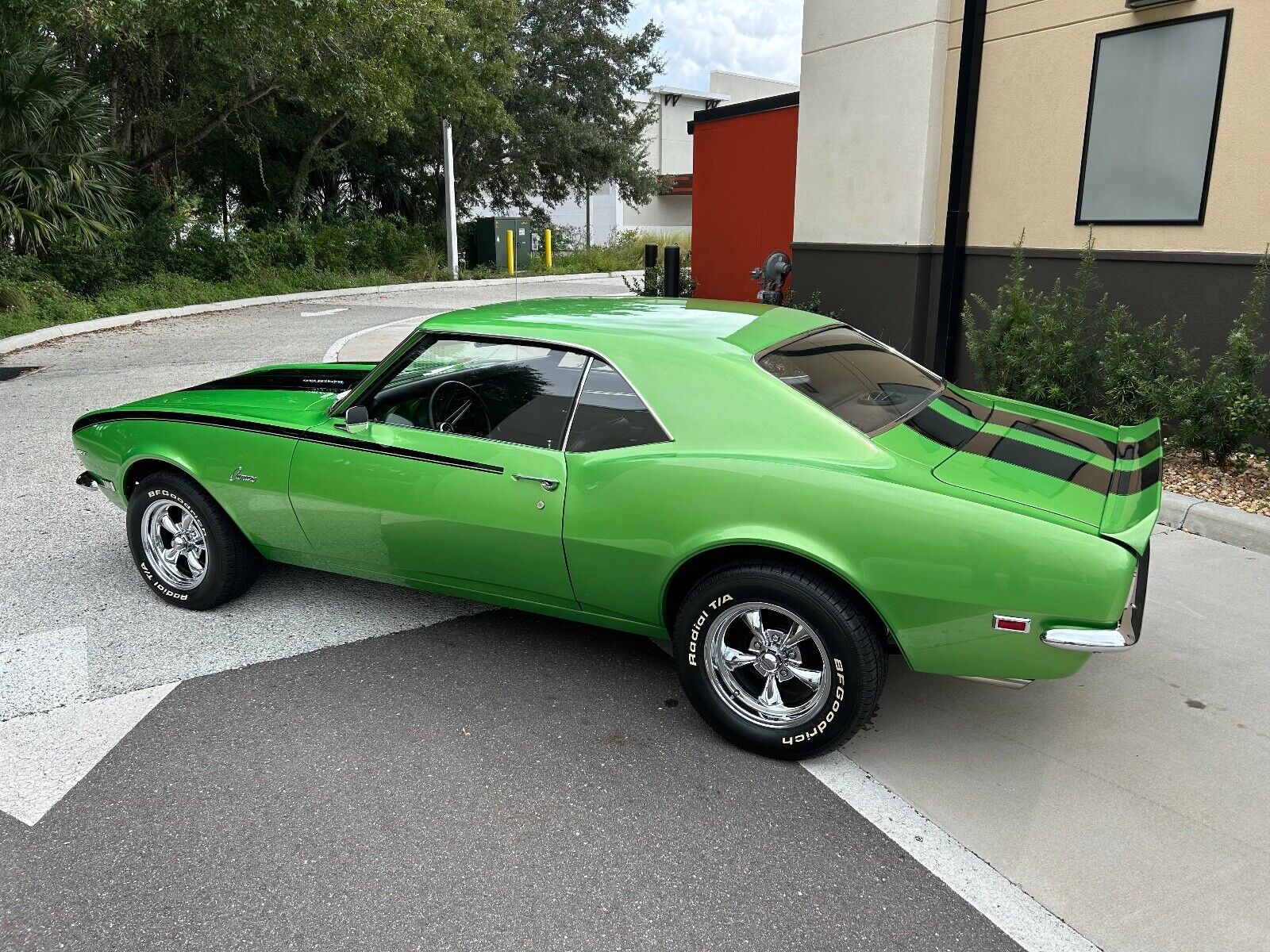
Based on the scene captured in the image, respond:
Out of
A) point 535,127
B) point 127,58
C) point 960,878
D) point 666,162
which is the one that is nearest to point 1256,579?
point 960,878

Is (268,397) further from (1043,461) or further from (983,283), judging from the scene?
(983,283)

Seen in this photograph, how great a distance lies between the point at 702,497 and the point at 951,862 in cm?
133

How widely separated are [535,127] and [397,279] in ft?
25.2

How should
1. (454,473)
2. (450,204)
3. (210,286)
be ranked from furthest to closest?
(450,204) < (210,286) < (454,473)

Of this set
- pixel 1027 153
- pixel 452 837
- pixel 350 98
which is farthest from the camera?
pixel 350 98

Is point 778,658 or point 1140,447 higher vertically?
point 1140,447

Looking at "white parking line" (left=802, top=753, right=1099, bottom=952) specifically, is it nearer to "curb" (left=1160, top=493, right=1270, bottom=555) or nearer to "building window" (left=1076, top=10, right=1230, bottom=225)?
"curb" (left=1160, top=493, right=1270, bottom=555)

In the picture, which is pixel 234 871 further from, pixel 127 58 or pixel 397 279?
pixel 397 279

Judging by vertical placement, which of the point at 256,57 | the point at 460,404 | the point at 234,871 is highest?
the point at 256,57

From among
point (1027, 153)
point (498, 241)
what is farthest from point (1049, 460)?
point (498, 241)

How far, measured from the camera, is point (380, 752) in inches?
135

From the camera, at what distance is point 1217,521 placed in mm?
5523

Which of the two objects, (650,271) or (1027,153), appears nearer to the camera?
(1027,153)

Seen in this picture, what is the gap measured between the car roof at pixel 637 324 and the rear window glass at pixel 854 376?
84mm
